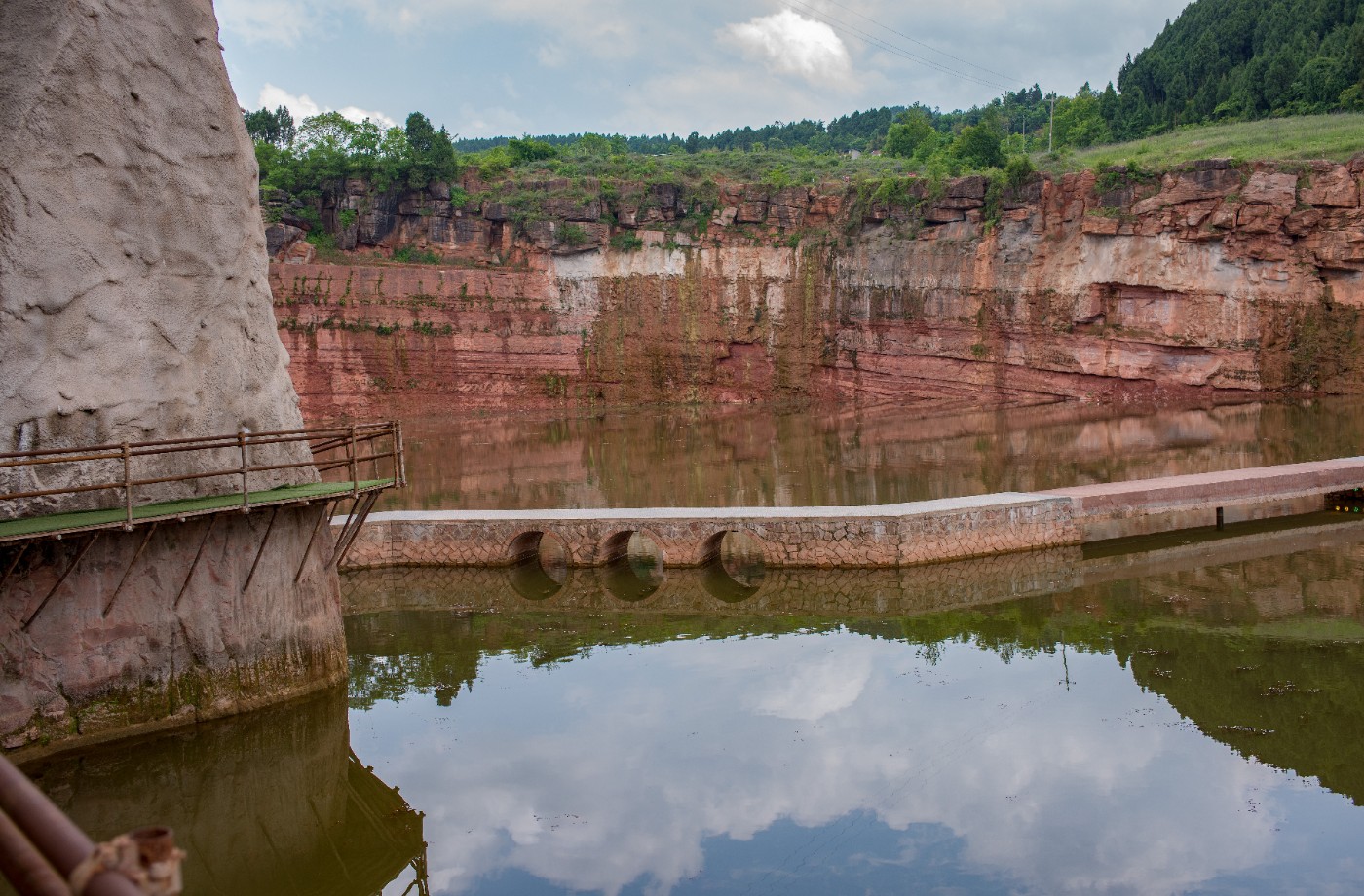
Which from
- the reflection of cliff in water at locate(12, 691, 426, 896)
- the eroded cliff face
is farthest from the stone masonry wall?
the eroded cliff face

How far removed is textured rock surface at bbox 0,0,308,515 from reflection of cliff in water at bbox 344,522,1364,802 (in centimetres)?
500

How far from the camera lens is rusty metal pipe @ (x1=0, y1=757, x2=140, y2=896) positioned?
3.15 meters

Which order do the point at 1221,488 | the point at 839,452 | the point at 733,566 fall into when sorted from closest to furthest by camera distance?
the point at 733,566
the point at 1221,488
the point at 839,452

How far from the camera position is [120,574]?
12.5 m

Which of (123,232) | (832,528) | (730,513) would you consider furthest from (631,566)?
(123,232)

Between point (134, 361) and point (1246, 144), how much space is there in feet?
186

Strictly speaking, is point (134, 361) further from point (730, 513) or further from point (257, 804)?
point (730, 513)

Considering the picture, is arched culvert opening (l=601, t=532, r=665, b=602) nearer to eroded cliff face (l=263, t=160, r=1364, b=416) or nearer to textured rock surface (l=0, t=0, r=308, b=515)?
textured rock surface (l=0, t=0, r=308, b=515)

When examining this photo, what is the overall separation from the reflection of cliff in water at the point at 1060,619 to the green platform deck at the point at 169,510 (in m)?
3.32

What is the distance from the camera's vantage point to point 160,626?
12938 mm

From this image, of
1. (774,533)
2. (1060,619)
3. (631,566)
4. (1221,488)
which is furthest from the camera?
(1221,488)

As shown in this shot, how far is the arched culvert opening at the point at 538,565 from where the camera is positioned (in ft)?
71.5

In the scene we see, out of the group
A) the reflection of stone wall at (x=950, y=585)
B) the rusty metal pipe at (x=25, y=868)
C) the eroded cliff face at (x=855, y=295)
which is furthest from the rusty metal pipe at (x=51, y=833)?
the eroded cliff face at (x=855, y=295)

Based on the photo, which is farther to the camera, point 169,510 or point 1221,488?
point 1221,488
